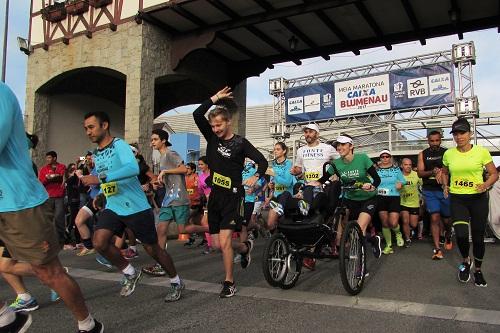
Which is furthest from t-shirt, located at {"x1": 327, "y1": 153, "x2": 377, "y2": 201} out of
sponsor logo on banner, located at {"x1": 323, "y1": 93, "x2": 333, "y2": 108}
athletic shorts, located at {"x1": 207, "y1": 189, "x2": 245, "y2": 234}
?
sponsor logo on banner, located at {"x1": 323, "y1": 93, "x2": 333, "y2": 108}

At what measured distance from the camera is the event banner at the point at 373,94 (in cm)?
2248

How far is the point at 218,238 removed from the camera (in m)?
5.04

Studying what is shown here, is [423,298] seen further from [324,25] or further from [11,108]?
[324,25]

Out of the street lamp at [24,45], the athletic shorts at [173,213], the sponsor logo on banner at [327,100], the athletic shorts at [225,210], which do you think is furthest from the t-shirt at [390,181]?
the sponsor logo on banner at [327,100]

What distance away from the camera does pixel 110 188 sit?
4734mm

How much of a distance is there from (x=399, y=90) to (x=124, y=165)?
21.0m

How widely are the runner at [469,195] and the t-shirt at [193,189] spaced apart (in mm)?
5160

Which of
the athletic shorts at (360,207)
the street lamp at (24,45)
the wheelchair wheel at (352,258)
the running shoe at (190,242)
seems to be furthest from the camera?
the street lamp at (24,45)

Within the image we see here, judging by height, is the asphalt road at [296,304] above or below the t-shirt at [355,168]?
below

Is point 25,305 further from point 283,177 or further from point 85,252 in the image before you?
point 283,177

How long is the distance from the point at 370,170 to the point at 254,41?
883cm

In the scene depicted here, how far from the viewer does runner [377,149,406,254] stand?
8867 millimetres

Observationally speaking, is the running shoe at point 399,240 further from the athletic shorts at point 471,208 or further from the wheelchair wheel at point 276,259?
the wheelchair wheel at point 276,259

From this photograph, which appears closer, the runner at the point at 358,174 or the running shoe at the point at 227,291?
the running shoe at the point at 227,291
